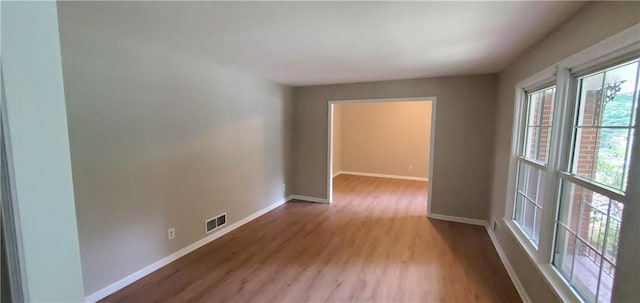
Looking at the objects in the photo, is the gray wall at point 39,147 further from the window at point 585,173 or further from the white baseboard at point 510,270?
the white baseboard at point 510,270

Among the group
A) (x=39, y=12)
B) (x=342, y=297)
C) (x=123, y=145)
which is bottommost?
(x=342, y=297)

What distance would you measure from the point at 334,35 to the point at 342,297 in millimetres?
2154

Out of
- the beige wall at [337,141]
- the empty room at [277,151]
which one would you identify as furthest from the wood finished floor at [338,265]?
the beige wall at [337,141]

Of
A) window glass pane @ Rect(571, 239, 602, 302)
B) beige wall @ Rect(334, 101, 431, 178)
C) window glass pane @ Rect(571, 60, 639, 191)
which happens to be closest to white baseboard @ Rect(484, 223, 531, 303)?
window glass pane @ Rect(571, 239, 602, 302)

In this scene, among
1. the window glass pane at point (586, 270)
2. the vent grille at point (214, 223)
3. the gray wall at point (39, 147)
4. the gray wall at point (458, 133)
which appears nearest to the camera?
the gray wall at point (39, 147)

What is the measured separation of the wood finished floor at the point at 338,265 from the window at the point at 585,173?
0.70m

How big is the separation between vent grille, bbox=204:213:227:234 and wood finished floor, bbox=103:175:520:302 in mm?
170

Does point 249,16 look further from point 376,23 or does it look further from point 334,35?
point 376,23

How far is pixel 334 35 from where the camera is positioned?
2.07m

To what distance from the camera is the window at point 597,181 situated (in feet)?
4.30

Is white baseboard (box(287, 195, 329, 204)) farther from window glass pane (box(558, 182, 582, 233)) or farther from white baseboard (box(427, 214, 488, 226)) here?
window glass pane (box(558, 182, 582, 233))

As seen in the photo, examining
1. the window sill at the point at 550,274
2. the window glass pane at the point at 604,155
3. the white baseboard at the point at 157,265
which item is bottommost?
the white baseboard at the point at 157,265

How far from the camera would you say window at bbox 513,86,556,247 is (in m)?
2.20

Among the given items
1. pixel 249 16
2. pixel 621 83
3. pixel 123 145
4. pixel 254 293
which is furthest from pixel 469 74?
pixel 123 145
